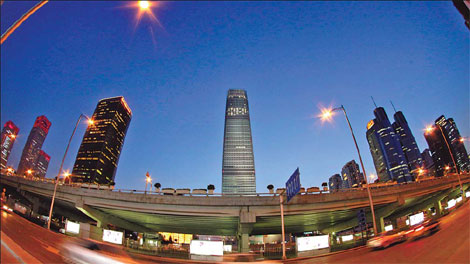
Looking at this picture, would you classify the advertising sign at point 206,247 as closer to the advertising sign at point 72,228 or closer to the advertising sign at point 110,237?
the advertising sign at point 110,237

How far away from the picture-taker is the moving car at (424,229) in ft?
9.94

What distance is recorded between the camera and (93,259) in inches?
79.3

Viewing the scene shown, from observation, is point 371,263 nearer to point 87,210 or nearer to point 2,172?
point 2,172

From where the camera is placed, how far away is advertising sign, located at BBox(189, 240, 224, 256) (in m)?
20.6

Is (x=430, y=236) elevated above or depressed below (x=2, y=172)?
below

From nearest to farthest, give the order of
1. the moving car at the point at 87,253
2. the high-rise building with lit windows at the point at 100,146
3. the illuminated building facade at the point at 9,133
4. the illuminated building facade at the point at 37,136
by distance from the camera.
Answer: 1. the moving car at the point at 87,253
2. the illuminated building facade at the point at 9,133
3. the illuminated building facade at the point at 37,136
4. the high-rise building with lit windows at the point at 100,146

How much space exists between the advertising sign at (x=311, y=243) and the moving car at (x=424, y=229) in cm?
1994

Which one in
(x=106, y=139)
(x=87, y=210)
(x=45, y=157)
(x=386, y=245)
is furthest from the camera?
(x=106, y=139)

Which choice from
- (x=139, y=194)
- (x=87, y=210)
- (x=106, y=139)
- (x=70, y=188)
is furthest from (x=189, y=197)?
(x=106, y=139)

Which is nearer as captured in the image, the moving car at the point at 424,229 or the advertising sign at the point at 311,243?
the moving car at the point at 424,229

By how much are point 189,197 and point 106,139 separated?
181 metres

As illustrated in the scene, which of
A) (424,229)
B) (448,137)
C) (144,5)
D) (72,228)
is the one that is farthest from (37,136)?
(448,137)

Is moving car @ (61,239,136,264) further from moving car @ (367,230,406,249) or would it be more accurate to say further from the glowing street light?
the glowing street light

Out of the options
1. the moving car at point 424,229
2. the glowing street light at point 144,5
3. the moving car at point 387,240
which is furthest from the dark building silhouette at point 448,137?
the glowing street light at point 144,5
